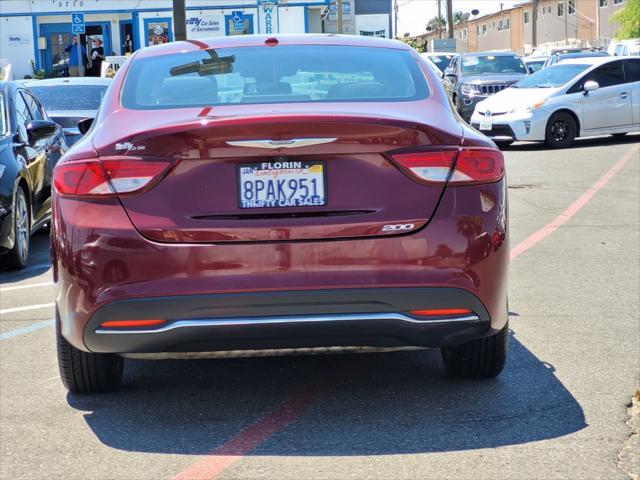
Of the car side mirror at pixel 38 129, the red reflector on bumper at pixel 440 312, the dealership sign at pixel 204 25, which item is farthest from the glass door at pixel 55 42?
the red reflector on bumper at pixel 440 312

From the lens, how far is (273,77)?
521 centimetres

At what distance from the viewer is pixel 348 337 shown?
14.6ft

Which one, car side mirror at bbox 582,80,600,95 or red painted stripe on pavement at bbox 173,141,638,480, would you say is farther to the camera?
car side mirror at bbox 582,80,600,95

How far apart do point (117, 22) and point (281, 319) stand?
43.7 m

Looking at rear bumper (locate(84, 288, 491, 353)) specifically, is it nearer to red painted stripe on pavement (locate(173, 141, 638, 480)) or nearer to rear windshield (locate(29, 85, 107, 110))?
red painted stripe on pavement (locate(173, 141, 638, 480))

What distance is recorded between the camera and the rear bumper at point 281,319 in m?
4.35

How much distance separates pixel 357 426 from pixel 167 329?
2.95 feet

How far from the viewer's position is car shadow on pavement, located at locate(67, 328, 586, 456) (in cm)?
448

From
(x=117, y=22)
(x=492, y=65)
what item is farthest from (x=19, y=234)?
(x=117, y=22)

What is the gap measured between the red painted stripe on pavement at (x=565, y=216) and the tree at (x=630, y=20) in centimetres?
4717

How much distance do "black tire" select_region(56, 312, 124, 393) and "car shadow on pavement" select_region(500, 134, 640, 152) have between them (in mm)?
15244

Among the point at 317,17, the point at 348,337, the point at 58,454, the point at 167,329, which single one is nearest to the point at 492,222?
the point at 348,337

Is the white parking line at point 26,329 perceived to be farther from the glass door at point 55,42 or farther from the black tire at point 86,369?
the glass door at point 55,42

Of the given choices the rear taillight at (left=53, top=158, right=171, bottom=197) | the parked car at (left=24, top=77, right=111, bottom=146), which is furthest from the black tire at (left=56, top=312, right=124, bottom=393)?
the parked car at (left=24, top=77, right=111, bottom=146)
